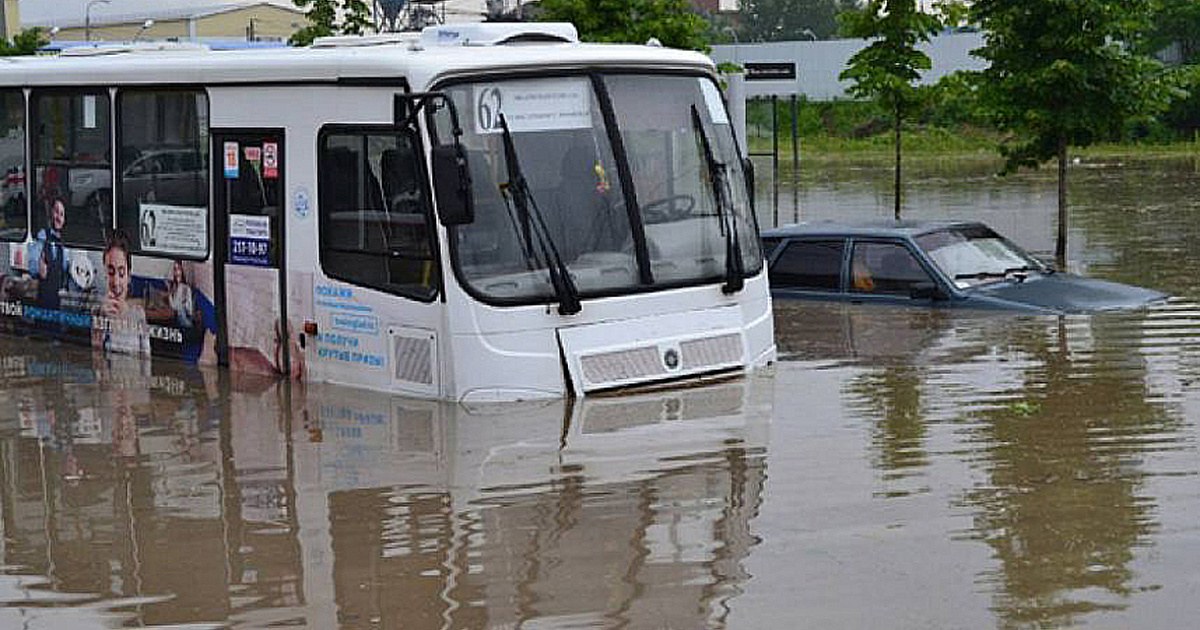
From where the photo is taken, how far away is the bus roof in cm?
1377

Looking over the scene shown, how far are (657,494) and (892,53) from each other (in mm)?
19520

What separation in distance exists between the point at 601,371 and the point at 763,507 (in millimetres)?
3586

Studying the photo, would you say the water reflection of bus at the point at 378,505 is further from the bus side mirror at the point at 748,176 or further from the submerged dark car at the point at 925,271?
the submerged dark car at the point at 925,271

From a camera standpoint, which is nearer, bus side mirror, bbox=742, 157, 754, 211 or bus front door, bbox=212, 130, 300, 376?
bus side mirror, bbox=742, 157, 754, 211

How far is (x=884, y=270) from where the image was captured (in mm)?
17766

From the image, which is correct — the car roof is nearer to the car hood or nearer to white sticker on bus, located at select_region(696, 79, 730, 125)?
the car hood

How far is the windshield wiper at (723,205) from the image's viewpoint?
14609 mm

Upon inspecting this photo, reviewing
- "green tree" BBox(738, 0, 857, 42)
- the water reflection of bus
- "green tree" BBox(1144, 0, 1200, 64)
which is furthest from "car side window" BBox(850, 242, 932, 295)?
"green tree" BBox(738, 0, 857, 42)

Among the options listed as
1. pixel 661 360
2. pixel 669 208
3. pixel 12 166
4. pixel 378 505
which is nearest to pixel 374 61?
pixel 669 208

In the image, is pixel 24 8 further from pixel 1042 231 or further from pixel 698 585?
pixel 698 585

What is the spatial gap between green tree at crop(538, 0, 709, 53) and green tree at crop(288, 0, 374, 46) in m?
8.70

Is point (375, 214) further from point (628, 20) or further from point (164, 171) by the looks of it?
point (628, 20)

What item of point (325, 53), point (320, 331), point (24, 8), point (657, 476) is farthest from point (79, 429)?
point (24, 8)

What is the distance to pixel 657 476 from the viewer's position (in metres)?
11.2
